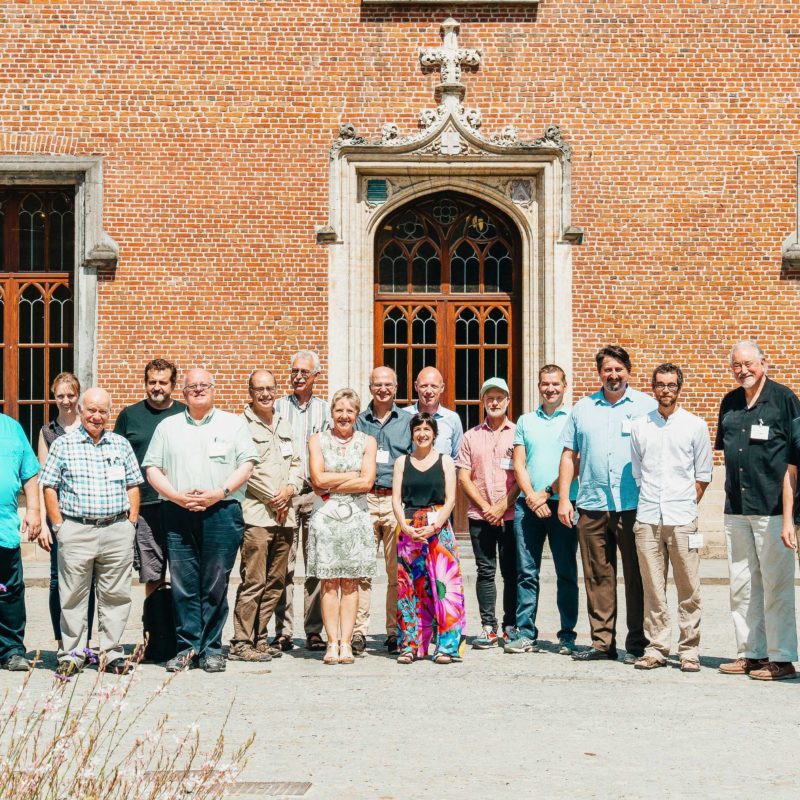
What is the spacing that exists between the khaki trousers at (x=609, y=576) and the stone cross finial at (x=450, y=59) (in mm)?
7683

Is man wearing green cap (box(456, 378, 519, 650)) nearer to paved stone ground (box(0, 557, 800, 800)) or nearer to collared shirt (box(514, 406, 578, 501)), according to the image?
collared shirt (box(514, 406, 578, 501))

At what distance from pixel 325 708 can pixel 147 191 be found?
31.0 feet

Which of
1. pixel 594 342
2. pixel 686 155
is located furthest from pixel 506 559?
pixel 686 155

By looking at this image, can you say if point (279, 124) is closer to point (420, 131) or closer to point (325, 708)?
point (420, 131)

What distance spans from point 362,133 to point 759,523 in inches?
336

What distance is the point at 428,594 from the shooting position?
9.41 m

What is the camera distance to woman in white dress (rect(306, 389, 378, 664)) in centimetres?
928

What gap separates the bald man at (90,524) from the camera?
8805 mm

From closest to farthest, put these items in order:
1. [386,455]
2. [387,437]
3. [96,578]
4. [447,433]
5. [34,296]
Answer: [96,578] < [386,455] < [387,437] < [447,433] < [34,296]

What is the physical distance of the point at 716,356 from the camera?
16.0 m

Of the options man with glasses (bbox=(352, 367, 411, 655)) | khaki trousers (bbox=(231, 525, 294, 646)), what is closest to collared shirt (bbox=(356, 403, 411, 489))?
man with glasses (bbox=(352, 367, 411, 655))

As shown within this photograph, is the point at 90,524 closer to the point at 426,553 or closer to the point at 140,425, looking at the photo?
the point at 140,425

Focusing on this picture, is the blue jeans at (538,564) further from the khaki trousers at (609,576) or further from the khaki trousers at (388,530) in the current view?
the khaki trousers at (388,530)

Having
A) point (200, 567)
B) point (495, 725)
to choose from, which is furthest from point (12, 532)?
point (495, 725)
